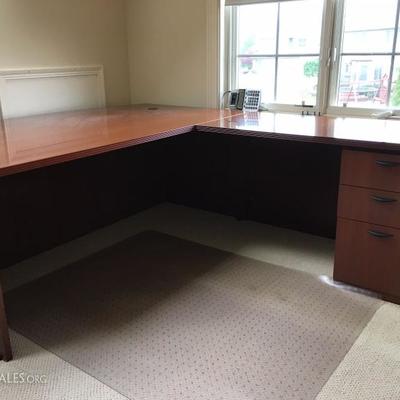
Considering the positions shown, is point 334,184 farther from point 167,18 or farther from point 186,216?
point 167,18

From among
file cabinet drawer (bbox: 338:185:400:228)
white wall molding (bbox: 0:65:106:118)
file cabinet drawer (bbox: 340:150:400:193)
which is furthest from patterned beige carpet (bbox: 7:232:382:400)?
white wall molding (bbox: 0:65:106:118)

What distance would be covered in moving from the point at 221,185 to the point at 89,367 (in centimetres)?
176

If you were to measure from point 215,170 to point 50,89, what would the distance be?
1.23m

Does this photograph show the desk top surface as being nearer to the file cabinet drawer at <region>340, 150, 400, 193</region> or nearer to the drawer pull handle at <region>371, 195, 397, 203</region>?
the file cabinet drawer at <region>340, 150, 400, 193</region>

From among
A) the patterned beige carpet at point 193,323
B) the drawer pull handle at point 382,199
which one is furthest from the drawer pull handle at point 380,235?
the patterned beige carpet at point 193,323

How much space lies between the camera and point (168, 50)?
10.4 feet

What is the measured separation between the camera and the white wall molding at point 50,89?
259 cm

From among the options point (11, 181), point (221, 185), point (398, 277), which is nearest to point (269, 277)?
point (398, 277)

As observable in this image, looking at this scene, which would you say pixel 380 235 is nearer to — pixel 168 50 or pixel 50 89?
pixel 168 50

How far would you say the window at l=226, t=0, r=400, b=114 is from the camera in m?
2.47

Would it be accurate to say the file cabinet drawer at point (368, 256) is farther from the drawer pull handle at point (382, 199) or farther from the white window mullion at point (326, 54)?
the white window mullion at point (326, 54)

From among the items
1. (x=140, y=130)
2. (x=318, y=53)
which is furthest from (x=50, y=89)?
(x=318, y=53)

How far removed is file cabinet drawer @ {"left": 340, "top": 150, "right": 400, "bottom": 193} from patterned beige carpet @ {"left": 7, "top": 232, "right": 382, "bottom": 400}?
1.79 feet

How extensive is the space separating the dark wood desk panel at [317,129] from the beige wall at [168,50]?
626mm
